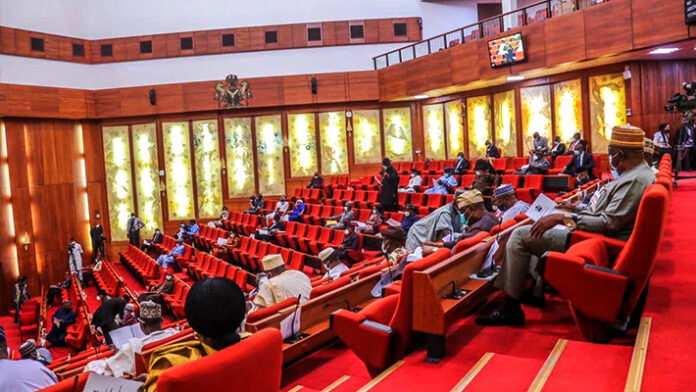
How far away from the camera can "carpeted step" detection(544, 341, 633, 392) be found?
194 centimetres

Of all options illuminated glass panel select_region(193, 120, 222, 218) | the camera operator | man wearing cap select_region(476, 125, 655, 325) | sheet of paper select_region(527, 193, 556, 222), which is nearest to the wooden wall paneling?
man wearing cap select_region(476, 125, 655, 325)

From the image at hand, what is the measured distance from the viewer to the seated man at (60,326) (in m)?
8.18

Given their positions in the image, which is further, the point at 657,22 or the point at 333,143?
the point at 333,143

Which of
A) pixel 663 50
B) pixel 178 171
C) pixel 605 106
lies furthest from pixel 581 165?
pixel 178 171

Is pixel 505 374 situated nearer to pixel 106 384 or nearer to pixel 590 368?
pixel 590 368

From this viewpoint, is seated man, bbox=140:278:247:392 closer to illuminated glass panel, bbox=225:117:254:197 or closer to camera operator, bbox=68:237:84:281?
camera operator, bbox=68:237:84:281

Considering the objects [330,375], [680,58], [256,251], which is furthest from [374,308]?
[680,58]

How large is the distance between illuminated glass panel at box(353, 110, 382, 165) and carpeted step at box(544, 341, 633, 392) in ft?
44.6

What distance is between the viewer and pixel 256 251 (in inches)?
364

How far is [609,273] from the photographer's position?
86.7 inches

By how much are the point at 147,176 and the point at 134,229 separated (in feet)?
6.64

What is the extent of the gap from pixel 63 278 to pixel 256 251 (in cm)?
765

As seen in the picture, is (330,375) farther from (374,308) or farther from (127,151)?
(127,151)

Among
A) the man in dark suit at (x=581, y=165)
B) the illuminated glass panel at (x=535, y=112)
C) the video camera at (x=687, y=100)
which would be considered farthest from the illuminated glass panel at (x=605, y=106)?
the video camera at (x=687, y=100)
